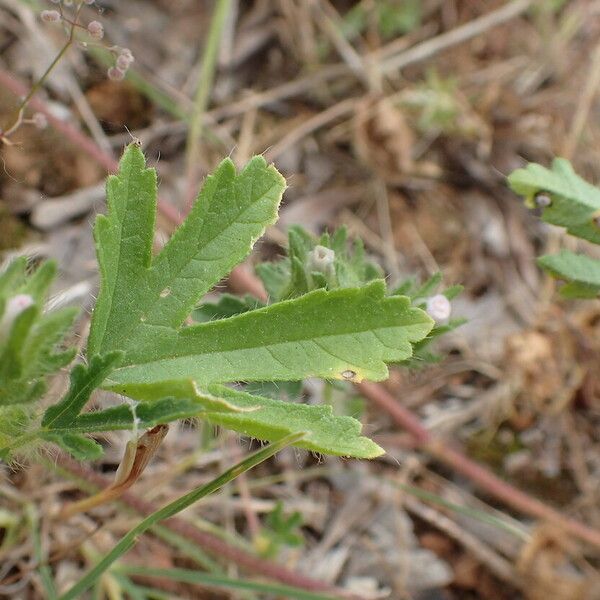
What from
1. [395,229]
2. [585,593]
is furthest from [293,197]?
[585,593]

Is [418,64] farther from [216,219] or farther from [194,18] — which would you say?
[216,219]

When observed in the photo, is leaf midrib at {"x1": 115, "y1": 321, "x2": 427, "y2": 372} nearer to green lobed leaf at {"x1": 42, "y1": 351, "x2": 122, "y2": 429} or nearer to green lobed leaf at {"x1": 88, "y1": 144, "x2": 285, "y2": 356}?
green lobed leaf at {"x1": 88, "y1": 144, "x2": 285, "y2": 356}

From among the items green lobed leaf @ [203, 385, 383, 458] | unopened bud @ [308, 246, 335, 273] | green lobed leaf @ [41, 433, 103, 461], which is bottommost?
green lobed leaf @ [203, 385, 383, 458]

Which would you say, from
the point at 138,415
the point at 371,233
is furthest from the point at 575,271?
the point at 371,233

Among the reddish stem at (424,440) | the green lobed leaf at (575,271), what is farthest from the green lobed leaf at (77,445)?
the reddish stem at (424,440)

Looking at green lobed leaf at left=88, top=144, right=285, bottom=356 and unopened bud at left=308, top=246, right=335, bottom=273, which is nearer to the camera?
green lobed leaf at left=88, top=144, right=285, bottom=356

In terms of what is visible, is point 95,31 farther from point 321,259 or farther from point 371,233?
point 371,233

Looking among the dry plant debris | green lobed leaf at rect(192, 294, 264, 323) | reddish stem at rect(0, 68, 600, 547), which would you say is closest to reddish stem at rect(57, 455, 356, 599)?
the dry plant debris
